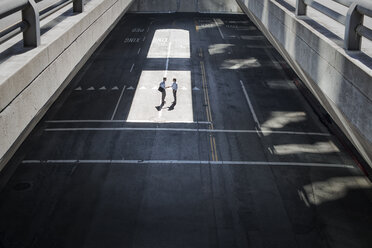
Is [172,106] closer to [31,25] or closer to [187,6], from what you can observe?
[31,25]

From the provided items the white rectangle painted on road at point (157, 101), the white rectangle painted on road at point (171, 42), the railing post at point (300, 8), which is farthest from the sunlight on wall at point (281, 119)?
the white rectangle painted on road at point (171, 42)

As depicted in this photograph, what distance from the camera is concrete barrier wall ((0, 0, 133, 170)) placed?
8.39 metres

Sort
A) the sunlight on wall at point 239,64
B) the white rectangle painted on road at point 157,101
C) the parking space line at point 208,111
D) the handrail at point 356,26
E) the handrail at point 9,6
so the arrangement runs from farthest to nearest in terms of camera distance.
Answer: the sunlight on wall at point 239,64 → the white rectangle painted on road at point 157,101 → the parking space line at point 208,111 → the handrail at point 356,26 → the handrail at point 9,6

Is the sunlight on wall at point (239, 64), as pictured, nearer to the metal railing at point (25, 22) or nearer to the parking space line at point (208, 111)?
the parking space line at point (208, 111)

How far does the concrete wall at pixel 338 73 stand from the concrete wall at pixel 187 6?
5349 centimetres

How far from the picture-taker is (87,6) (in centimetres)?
1883

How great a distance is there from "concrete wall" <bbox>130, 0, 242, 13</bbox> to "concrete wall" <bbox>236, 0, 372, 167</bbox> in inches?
2106

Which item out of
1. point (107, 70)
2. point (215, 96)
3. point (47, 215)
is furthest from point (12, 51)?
point (107, 70)

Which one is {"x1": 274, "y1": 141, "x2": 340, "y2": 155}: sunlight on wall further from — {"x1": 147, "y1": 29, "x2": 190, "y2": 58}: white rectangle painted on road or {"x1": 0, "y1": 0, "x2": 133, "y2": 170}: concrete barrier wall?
{"x1": 147, "y1": 29, "x2": 190, "y2": 58}: white rectangle painted on road

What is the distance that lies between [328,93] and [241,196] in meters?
10.8

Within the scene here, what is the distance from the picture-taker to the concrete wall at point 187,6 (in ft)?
230

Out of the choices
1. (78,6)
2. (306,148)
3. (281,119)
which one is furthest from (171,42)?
(78,6)

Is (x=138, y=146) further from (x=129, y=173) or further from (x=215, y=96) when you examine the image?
(x=215, y=96)

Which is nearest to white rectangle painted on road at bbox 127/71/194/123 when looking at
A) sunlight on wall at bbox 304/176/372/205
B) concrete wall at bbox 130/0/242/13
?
sunlight on wall at bbox 304/176/372/205
